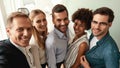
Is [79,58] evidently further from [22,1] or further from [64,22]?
[22,1]

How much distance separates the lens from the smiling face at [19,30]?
139cm

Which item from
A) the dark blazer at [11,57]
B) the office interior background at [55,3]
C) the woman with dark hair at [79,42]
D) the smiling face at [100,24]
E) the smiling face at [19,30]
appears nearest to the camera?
the dark blazer at [11,57]

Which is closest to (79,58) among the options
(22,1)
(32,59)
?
(32,59)

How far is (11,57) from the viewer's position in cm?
129

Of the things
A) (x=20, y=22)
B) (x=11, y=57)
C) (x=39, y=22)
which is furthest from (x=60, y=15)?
(x=11, y=57)

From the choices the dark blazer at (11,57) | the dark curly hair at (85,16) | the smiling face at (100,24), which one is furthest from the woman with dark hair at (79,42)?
the dark blazer at (11,57)

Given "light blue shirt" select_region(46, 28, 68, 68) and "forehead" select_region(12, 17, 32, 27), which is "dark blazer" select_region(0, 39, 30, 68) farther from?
"light blue shirt" select_region(46, 28, 68, 68)

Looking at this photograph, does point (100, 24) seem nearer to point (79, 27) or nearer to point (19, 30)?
point (79, 27)

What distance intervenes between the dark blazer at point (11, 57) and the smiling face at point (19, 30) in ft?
0.19

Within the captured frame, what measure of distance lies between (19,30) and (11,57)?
7.8 inches

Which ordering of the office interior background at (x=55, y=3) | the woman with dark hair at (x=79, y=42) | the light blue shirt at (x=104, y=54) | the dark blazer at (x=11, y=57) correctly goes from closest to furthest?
the dark blazer at (x=11, y=57) < the light blue shirt at (x=104, y=54) < the woman with dark hair at (x=79, y=42) < the office interior background at (x=55, y=3)

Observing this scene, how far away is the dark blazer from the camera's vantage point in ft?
4.10

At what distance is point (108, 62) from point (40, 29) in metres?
Answer: 0.63

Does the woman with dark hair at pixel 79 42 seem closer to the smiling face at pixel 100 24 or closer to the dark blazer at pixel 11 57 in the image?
the smiling face at pixel 100 24
